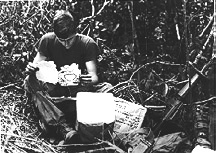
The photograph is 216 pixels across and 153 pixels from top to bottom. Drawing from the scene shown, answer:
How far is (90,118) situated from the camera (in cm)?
229

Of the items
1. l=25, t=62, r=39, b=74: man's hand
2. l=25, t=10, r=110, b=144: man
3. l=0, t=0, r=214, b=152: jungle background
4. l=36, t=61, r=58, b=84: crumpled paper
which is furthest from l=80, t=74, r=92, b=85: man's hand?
l=0, t=0, r=214, b=152: jungle background

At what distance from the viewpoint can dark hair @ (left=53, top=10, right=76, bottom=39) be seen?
8.60ft

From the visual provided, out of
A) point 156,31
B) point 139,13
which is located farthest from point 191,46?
point 139,13

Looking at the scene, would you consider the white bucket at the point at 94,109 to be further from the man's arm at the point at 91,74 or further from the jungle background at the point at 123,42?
the jungle background at the point at 123,42

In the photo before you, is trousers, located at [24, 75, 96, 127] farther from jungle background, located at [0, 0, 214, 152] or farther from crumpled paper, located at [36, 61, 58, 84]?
jungle background, located at [0, 0, 214, 152]

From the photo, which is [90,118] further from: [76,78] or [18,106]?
[18,106]

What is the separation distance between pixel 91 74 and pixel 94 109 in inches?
16.4

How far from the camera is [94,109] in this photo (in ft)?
7.51

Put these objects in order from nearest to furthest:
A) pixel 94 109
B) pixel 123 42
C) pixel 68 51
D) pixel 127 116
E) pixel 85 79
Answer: pixel 94 109 → pixel 127 116 → pixel 85 79 → pixel 68 51 → pixel 123 42

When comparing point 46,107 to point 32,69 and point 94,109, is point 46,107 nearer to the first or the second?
point 32,69

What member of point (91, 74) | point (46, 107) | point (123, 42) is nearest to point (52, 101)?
point (46, 107)

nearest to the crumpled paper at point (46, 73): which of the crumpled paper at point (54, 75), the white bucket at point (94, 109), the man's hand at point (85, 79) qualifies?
the crumpled paper at point (54, 75)

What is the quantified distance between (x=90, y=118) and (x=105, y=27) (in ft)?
4.91

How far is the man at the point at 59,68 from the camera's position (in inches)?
99.0
